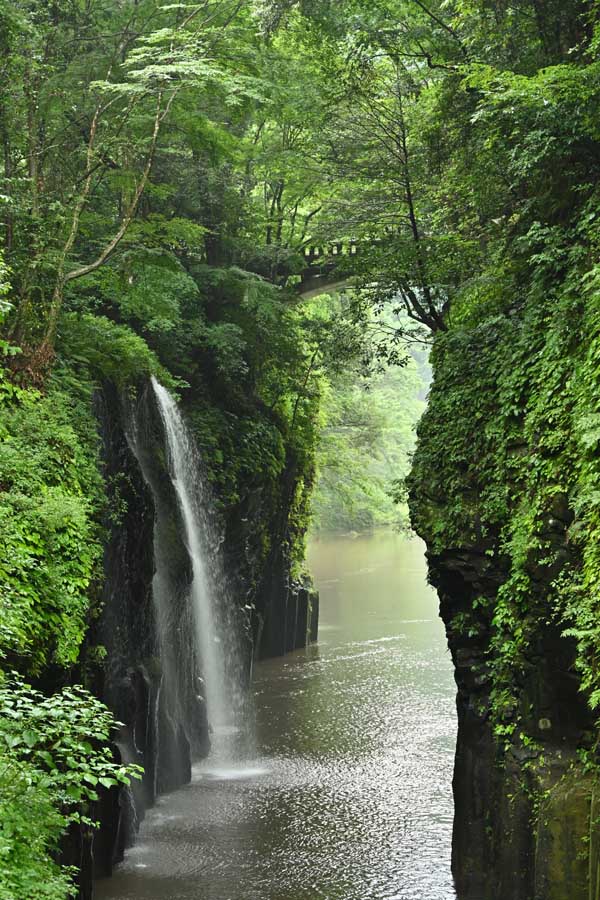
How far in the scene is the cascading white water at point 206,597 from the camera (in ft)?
53.3

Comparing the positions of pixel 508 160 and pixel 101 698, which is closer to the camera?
pixel 101 698

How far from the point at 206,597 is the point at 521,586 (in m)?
9.36

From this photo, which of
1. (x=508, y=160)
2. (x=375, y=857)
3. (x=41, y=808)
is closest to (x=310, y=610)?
(x=375, y=857)

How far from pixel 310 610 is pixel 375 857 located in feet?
43.1

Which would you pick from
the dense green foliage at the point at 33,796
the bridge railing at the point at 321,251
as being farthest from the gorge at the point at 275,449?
the bridge railing at the point at 321,251

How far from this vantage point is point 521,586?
8453 mm

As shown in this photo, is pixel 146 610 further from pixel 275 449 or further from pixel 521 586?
pixel 275 449

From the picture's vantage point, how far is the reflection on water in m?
10.4

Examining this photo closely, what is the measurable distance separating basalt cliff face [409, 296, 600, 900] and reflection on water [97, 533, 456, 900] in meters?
1.34

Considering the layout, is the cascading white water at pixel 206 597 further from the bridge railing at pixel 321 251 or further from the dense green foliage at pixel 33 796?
the dense green foliage at pixel 33 796

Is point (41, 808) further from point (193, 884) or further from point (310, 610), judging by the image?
point (310, 610)

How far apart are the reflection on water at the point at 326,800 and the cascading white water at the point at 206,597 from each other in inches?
30.9

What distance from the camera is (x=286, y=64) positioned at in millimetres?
18703

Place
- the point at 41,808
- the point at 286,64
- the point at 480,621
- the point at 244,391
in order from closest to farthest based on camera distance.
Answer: the point at 41,808 < the point at 480,621 < the point at 286,64 < the point at 244,391
